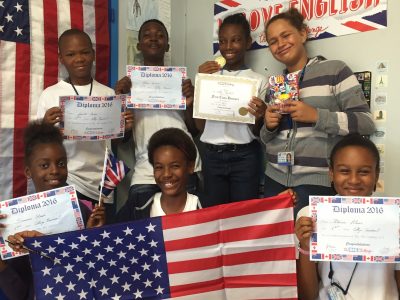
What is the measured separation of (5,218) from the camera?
197 cm

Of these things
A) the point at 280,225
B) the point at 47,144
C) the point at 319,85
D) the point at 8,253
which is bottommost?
the point at 8,253

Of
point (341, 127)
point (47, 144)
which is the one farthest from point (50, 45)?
point (341, 127)

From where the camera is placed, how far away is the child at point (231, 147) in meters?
3.02

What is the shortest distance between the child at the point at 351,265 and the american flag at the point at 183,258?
0.26ft

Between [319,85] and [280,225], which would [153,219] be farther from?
[319,85]

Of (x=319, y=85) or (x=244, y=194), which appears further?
(x=244, y=194)

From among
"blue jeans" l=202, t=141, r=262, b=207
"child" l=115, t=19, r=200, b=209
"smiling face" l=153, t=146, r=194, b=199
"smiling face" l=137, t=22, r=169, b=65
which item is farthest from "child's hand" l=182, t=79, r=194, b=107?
"smiling face" l=153, t=146, r=194, b=199

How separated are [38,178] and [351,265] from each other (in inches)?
63.8

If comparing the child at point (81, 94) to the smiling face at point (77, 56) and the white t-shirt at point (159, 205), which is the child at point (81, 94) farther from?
the white t-shirt at point (159, 205)

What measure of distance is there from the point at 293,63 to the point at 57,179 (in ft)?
5.14

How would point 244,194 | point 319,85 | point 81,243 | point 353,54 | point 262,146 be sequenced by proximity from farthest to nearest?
point 262,146 < point 244,194 < point 353,54 < point 319,85 < point 81,243

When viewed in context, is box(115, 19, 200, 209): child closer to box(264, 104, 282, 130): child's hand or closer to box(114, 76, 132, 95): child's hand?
box(114, 76, 132, 95): child's hand

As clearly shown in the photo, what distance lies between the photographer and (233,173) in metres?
3.07

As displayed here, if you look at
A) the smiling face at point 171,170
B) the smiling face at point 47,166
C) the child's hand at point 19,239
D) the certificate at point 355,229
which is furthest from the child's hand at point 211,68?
the child's hand at point 19,239
